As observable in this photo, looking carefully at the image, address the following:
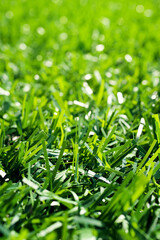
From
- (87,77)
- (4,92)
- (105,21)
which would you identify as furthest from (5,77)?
(105,21)

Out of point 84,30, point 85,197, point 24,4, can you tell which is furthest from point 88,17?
point 85,197

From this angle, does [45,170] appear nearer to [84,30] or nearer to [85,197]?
[85,197]

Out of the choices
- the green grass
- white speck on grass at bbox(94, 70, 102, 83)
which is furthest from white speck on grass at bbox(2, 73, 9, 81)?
white speck on grass at bbox(94, 70, 102, 83)

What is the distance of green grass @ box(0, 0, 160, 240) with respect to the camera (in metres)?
1.05

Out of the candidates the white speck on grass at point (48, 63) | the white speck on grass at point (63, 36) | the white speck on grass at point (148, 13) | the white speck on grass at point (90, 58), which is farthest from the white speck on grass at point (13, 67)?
the white speck on grass at point (148, 13)

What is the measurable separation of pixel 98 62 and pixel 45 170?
146 centimetres

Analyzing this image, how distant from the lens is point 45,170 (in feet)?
4.13

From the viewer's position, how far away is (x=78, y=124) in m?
1.49

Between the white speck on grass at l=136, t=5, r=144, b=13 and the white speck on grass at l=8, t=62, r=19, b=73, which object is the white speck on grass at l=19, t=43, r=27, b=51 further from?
the white speck on grass at l=136, t=5, r=144, b=13

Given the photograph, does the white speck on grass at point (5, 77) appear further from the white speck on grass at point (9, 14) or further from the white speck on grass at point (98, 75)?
the white speck on grass at point (9, 14)

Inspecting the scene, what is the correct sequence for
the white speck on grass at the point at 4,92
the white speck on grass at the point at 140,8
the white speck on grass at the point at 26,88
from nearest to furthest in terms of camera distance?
the white speck on grass at the point at 4,92, the white speck on grass at the point at 26,88, the white speck on grass at the point at 140,8

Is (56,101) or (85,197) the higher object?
(56,101)

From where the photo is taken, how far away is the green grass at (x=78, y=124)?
3.46 ft

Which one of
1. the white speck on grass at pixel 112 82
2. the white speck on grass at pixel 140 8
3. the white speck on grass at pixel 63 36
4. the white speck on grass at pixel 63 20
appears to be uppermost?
the white speck on grass at pixel 63 20
